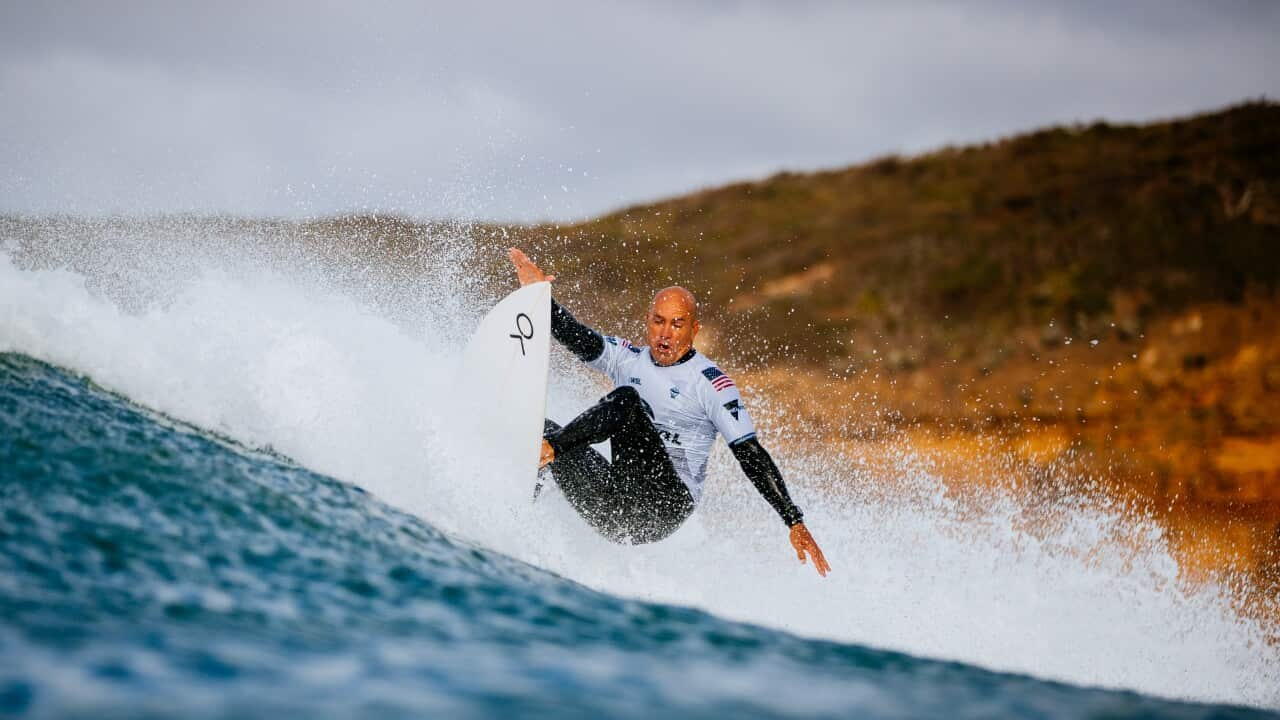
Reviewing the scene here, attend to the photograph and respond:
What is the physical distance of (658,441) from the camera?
5.25 metres

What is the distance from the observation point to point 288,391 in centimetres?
602

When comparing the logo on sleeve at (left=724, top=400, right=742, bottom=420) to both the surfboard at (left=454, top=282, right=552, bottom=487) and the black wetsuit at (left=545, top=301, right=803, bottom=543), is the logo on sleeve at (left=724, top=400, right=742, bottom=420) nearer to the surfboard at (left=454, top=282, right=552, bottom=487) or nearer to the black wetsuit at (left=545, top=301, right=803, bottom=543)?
the black wetsuit at (left=545, top=301, right=803, bottom=543)

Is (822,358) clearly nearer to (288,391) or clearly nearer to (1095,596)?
(1095,596)

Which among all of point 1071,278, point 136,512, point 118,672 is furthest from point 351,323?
point 1071,278

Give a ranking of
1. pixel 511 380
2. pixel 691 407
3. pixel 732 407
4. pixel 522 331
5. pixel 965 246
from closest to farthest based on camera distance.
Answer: pixel 732 407, pixel 691 407, pixel 511 380, pixel 522 331, pixel 965 246

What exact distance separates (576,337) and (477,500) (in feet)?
4.05

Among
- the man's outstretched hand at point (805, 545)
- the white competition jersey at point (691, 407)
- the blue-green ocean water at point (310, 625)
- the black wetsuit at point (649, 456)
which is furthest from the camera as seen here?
the white competition jersey at point (691, 407)

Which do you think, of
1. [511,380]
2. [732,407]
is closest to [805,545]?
[732,407]

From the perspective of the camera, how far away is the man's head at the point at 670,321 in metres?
5.30

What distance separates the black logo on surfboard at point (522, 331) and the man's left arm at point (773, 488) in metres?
1.55

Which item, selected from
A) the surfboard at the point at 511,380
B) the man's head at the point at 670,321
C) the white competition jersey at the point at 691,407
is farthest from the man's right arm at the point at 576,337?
Answer: the man's head at the point at 670,321

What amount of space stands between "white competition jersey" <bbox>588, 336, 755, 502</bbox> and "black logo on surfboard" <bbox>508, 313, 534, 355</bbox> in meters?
0.71

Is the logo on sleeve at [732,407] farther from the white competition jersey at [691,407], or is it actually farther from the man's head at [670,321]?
the man's head at [670,321]

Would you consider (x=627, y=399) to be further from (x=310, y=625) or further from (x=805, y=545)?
(x=310, y=625)
